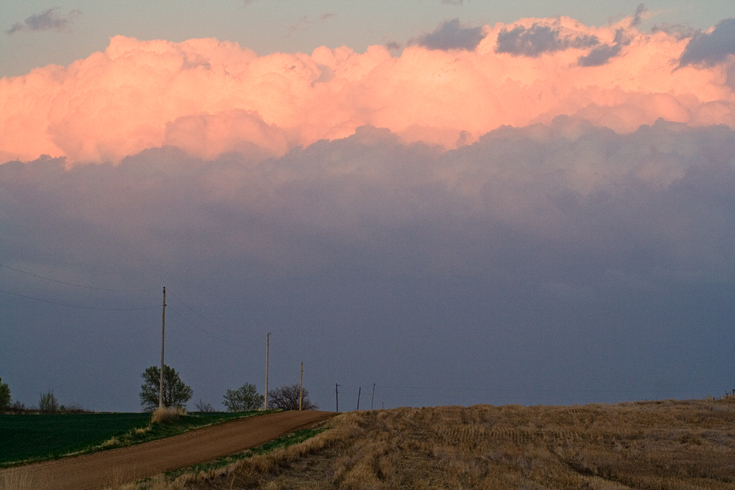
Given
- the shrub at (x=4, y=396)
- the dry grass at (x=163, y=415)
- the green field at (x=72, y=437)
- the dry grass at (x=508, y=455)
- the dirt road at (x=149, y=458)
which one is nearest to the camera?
the dirt road at (x=149, y=458)

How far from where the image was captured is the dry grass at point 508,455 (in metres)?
20.7

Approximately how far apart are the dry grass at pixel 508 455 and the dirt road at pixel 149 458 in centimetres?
329

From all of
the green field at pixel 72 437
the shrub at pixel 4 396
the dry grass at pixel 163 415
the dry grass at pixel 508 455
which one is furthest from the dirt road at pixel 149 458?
the shrub at pixel 4 396

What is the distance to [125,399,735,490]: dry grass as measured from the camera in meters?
20.7

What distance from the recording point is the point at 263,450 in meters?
28.7

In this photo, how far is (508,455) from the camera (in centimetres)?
2742

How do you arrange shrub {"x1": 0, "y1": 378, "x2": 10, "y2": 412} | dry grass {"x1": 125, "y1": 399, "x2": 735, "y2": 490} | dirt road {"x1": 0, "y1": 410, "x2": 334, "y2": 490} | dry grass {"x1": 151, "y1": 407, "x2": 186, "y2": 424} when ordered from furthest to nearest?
shrub {"x1": 0, "y1": 378, "x2": 10, "y2": 412} < dry grass {"x1": 151, "y1": 407, "x2": 186, "y2": 424} < dry grass {"x1": 125, "y1": 399, "x2": 735, "y2": 490} < dirt road {"x1": 0, "y1": 410, "x2": 334, "y2": 490}

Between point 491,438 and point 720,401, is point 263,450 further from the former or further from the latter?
point 720,401

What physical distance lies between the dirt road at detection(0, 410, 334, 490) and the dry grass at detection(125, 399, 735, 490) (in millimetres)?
3291

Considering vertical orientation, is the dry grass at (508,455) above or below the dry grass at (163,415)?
below

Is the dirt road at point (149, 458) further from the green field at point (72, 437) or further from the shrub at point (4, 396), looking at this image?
the shrub at point (4, 396)

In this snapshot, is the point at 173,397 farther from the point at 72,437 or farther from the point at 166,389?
the point at 72,437

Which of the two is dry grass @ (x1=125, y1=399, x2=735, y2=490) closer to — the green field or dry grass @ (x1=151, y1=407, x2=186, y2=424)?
the green field

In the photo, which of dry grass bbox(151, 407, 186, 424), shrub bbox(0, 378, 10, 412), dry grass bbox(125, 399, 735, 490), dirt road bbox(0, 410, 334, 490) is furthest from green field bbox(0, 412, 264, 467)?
shrub bbox(0, 378, 10, 412)
